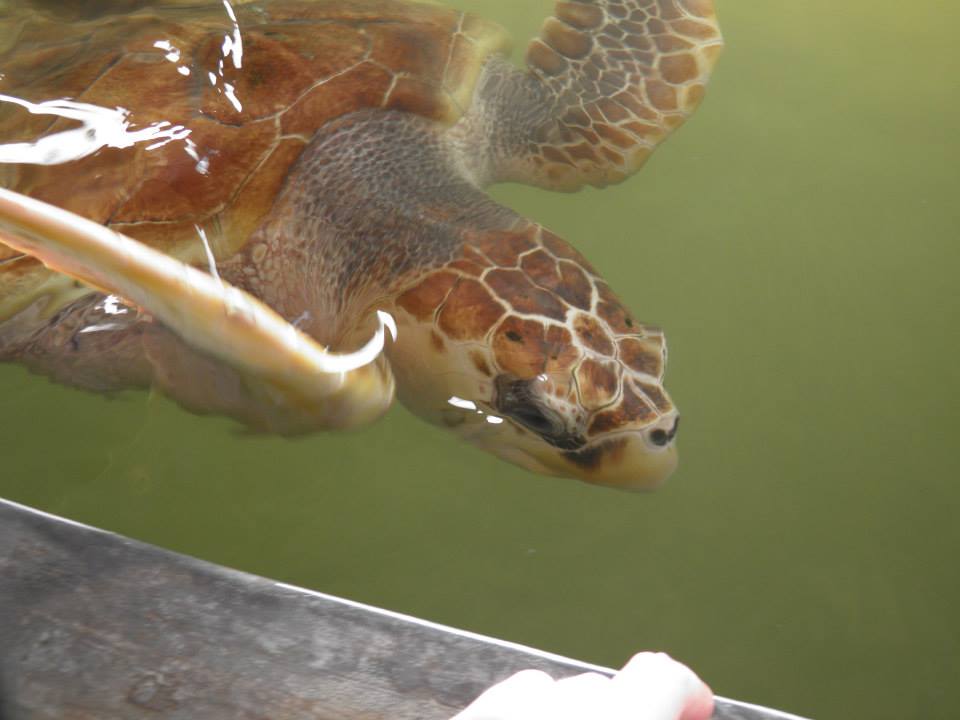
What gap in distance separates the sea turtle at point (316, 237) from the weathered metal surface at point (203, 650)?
0.26 m

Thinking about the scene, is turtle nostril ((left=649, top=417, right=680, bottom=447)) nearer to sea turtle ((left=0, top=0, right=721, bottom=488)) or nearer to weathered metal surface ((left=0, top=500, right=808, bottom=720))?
sea turtle ((left=0, top=0, right=721, bottom=488))

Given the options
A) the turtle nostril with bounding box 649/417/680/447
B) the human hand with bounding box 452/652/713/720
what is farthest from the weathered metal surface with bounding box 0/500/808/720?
the turtle nostril with bounding box 649/417/680/447

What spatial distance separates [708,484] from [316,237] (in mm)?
819

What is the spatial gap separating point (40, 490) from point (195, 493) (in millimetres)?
270

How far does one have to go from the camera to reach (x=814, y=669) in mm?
1290

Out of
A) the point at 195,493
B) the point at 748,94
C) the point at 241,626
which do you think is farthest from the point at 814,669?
the point at 748,94

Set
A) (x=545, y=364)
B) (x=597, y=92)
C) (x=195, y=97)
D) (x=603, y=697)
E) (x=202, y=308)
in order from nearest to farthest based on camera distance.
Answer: (x=603, y=697), (x=202, y=308), (x=545, y=364), (x=195, y=97), (x=597, y=92)

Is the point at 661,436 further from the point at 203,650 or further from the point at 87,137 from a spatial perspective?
the point at 87,137

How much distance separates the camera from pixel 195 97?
1.27m

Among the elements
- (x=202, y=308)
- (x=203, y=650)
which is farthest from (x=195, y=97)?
(x=203, y=650)

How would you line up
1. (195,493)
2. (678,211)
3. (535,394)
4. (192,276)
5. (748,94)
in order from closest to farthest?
(192,276) < (535,394) < (195,493) < (678,211) < (748,94)

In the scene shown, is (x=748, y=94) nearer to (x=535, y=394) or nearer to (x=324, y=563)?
(x=535, y=394)

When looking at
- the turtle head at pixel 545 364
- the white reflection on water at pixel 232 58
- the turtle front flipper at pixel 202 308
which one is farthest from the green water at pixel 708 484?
the white reflection on water at pixel 232 58

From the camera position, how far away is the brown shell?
120cm
